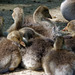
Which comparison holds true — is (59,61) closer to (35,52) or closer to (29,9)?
(35,52)

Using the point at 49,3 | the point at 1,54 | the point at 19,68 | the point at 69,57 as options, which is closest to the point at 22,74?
the point at 19,68

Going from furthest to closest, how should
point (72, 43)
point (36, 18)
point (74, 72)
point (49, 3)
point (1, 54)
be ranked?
1. point (49, 3)
2. point (36, 18)
3. point (72, 43)
4. point (1, 54)
5. point (74, 72)

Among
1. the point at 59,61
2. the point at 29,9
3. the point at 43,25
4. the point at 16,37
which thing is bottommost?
the point at 59,61

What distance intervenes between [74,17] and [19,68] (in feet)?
10.5

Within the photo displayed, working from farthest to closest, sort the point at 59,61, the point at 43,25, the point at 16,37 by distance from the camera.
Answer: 1. the point at 43,25
2. the point at 16,37
3. the point at 59,61

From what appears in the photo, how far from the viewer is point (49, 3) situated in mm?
9898

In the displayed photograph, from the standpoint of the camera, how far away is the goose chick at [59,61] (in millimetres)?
3586

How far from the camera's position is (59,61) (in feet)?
12.1

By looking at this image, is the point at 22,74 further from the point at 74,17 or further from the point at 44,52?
the point at 74,17

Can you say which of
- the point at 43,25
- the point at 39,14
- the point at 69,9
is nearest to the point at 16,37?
the point at 43,25

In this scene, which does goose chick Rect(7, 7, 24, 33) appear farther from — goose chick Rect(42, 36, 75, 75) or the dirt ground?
goose chick Rect(42, 36, 75, 75)

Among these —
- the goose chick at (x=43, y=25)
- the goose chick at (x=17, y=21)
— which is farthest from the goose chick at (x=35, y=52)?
the goose chick at (x=17, y=21)

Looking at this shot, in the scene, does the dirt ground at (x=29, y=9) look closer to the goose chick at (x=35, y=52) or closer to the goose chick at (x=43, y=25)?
the goose chick at (x=43, y=25)

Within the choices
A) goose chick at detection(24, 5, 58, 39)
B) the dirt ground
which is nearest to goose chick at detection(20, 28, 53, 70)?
goose chick at detection(24, 5, 58, 39)
